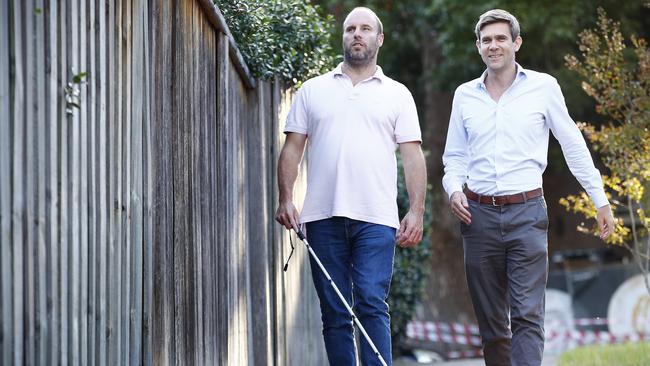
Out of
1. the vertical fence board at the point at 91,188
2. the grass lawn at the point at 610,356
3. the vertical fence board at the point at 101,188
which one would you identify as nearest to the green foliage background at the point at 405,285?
the grass lawn at the point at 610,356

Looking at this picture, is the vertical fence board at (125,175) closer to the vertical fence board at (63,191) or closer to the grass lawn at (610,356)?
the vertical fence board at (63,191)

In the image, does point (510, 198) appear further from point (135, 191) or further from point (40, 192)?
point (40, 192)

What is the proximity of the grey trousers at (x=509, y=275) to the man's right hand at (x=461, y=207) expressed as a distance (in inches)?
1.5

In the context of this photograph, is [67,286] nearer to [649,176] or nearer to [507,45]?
[507,45]

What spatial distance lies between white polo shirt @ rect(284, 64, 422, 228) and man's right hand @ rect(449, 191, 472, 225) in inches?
14.0

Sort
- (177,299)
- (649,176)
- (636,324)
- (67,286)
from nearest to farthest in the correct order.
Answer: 1. (67,286)
2. (177,299)
3. (649,176)
4. (636,324)

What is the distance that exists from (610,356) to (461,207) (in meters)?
4.13

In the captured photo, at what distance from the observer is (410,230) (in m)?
5.93

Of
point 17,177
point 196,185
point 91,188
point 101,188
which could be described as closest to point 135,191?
point 101,188

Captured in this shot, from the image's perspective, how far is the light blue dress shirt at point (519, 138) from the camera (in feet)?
19.9

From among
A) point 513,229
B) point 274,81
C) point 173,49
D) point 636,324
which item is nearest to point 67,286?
point 173,49

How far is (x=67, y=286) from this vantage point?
12.5 ft

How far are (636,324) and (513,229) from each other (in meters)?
10.8

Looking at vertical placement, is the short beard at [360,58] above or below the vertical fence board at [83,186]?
above
